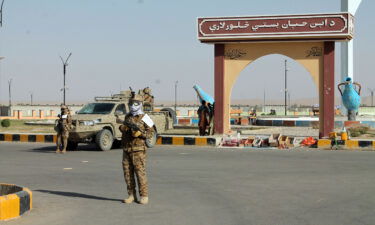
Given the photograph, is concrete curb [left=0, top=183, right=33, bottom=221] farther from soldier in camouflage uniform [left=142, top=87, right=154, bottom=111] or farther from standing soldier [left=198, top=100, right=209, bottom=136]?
standing soldier [left=198, top=100, right=209, bottom=136]

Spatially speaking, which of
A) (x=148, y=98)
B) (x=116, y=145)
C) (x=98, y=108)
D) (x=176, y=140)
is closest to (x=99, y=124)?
(x=98, y=108)

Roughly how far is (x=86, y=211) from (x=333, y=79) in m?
17.0

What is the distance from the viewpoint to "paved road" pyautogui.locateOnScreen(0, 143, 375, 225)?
7.44m

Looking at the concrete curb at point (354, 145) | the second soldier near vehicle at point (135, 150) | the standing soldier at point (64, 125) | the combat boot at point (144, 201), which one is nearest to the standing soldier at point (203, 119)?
the concrete curb at point (354, 145)

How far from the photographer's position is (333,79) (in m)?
23.0

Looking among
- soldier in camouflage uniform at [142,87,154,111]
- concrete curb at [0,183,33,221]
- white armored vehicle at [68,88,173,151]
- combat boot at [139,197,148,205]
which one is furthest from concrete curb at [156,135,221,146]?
concrete curb at [0,183,33,221]

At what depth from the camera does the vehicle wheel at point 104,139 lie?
61.2 feet

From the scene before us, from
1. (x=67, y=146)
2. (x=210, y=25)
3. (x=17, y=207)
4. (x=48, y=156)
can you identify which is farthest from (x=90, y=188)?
(x=210, y=25)

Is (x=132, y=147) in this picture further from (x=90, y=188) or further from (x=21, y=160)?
(x=21, y=160)

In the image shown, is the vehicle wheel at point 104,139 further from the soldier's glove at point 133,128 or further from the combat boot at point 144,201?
the combat boot at point 144,201

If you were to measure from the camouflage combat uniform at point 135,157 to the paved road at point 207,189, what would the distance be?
33 centimetres

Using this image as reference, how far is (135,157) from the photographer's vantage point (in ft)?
27.9

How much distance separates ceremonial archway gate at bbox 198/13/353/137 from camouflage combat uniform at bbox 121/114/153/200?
15.5m

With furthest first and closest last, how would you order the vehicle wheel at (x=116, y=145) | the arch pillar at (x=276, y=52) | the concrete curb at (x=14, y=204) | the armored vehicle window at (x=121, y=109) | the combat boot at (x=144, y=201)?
1. the arch pillar at (x=276, y=52)
2. the vehicle wheel at (x=116, y=145)
3. the armored vehicle window at (x=121, y=109)
4. the combat boot at (x=144, y=201)
5. the concrete curb at (x=14, y=204)
